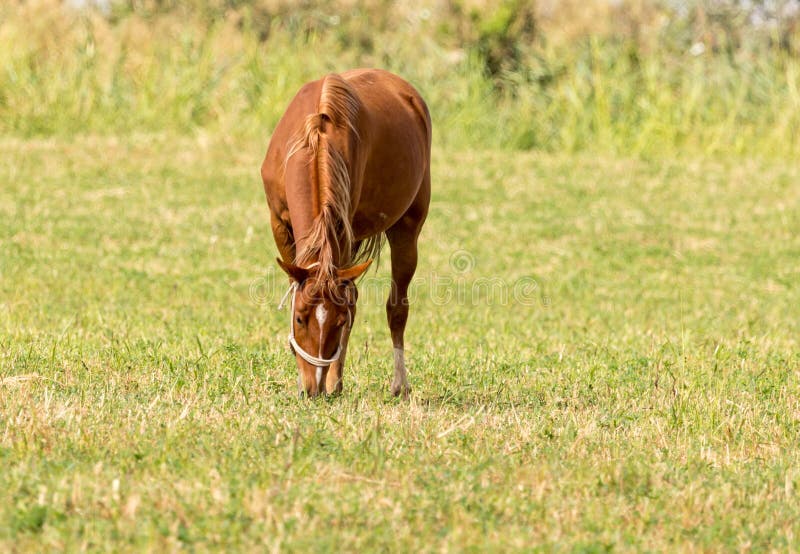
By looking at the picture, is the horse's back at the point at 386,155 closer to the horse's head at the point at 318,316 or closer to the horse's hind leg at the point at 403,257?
the horse's hind leg at the point at 403,257

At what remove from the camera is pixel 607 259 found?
45.3ft

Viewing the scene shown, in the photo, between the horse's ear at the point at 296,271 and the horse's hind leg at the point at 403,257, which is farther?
the horse's hind leg at the point at 403,257

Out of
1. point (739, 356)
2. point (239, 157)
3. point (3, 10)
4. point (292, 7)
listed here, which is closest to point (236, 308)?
point (739, 356)

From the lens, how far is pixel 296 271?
6.11 metres

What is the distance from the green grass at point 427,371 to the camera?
468cm

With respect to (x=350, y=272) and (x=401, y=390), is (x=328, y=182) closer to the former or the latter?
(x=350, y=272)

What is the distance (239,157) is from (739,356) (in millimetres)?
9997

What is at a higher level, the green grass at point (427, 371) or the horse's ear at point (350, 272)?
the horse's ear at point (350, 272)

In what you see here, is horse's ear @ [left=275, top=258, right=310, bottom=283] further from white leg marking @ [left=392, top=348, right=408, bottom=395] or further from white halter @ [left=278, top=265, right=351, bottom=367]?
white leg marking @ [left=392, top=348, right=408, bottom=395]

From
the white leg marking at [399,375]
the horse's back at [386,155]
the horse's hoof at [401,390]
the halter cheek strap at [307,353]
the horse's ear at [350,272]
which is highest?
the horse's back at [386,155]

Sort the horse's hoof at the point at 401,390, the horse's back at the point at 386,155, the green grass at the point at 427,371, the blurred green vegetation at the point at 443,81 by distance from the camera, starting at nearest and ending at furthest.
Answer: the green grass at the point at 427,371 < the horse's hoof at the point at 401,390 < the horse's back at the point at 386,155 < the blurred green vegetation at the point at 443,81

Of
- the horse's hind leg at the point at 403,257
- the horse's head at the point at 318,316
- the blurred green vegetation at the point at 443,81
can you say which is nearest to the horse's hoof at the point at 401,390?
the horse's hind leg at the point at 403,257

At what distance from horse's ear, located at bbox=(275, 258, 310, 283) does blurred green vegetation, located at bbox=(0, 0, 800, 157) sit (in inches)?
472

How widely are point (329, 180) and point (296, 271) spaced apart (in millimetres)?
652
